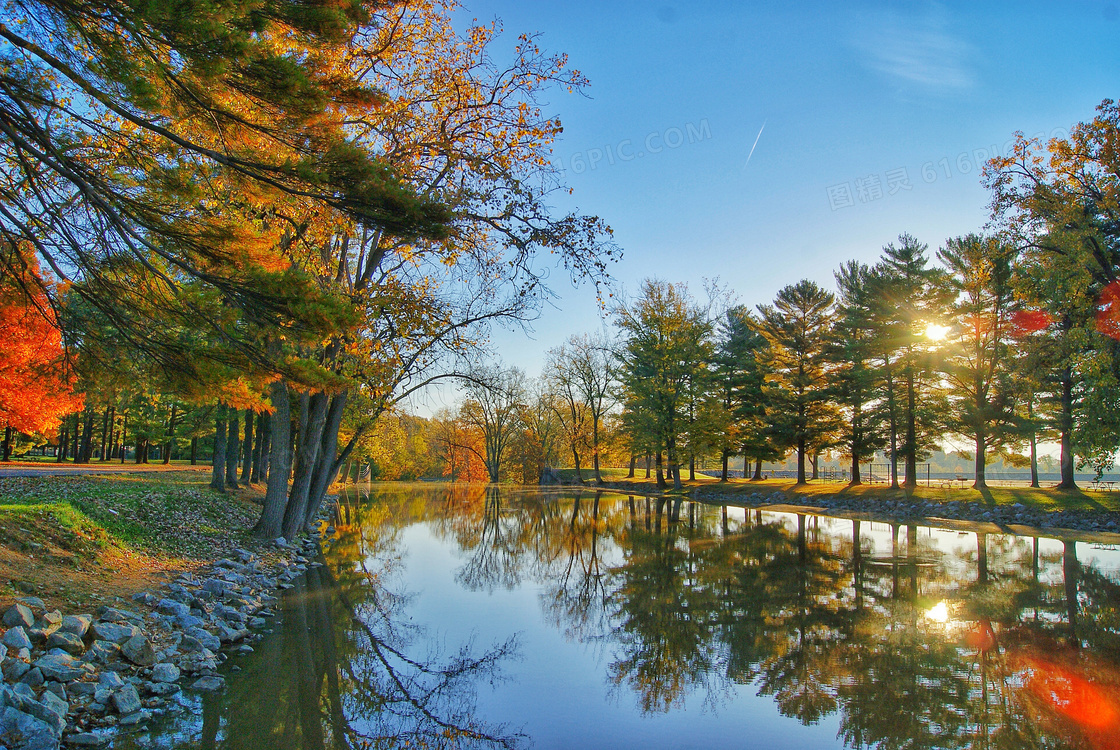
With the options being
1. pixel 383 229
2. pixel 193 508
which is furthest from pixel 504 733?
pixel 193 508

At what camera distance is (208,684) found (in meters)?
5.89

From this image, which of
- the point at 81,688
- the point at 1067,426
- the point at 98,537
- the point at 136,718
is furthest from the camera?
the point at 1067,426

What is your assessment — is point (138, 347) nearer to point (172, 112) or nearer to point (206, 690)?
point (172, 112)

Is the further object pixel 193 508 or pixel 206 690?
pixel 193 508

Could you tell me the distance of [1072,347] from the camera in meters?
20.4

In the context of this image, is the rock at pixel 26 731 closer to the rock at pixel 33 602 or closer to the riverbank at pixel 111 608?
the riverbank at pixel 111 608

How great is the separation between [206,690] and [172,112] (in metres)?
5.47

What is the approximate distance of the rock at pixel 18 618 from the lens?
5496 millimetres

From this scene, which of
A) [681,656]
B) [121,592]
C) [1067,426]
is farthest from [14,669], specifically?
[1067,426]

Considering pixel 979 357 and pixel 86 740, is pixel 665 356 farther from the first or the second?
pixel 86 740

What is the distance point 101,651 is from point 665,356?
105ft

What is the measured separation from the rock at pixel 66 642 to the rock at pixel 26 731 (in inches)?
45.8

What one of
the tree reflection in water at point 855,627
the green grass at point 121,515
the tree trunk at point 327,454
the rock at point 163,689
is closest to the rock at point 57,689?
the rock at point 163,689

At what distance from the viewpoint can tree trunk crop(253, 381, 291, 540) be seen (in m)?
12.3
